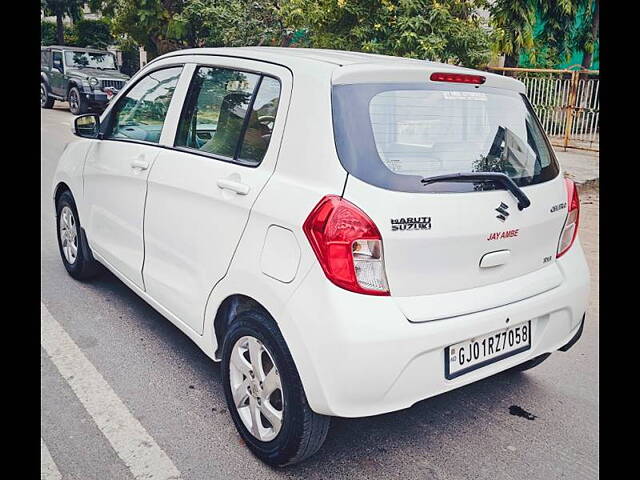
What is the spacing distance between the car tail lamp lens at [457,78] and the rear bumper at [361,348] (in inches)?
41.2

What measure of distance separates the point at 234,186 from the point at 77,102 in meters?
15.9

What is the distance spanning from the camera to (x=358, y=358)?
228cm

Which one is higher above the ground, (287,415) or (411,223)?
(411,223)

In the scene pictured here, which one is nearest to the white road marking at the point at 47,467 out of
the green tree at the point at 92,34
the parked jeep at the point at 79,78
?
the parked jeep at the point at 79,78

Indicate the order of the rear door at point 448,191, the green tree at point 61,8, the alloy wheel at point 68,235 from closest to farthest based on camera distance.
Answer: the rear door at point 448,191, the alloy wheel at point 68,235, the green tree at point 61,8

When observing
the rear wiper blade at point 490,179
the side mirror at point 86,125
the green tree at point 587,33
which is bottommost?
the rear wiper blade at point 490,179

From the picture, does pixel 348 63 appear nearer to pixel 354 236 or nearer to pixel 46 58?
pixel 354 236

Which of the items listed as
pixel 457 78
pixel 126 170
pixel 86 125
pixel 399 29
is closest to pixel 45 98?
pixel 399 29

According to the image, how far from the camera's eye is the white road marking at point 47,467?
2596mm

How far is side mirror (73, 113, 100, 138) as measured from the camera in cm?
435

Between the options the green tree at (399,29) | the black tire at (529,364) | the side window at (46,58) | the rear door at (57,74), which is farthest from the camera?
the side window at (46,58)

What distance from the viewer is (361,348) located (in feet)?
7.47

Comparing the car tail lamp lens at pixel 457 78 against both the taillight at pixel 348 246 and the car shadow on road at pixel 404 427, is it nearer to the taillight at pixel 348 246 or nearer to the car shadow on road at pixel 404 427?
the taillight at pixel 348 246
